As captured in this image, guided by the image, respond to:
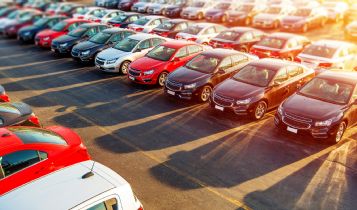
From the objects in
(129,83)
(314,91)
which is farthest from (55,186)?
(129,83)

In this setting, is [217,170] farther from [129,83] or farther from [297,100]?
[129,83]

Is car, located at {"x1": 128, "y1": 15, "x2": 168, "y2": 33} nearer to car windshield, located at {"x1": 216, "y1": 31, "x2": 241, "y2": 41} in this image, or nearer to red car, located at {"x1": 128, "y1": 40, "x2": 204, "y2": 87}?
car windshield, located at {"x1": 216, "y1": 31, "x2": 241, "y2": 41}

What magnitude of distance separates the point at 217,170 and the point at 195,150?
1.17 meters

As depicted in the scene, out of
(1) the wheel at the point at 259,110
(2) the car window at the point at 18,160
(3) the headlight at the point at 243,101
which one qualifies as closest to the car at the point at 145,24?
(1) the wheel at the point at 259,110

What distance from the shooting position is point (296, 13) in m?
28.7

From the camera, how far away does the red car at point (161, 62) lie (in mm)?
15578

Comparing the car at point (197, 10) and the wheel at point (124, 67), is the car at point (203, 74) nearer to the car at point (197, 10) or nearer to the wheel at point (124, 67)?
the wheel at point (124, 67)

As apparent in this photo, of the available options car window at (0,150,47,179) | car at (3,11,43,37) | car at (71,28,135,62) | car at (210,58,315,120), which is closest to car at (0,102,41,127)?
car window at (0,150,47,179)

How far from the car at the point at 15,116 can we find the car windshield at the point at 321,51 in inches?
465

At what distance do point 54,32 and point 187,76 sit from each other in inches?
487

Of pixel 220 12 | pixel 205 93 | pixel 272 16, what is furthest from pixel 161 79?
pixel 220 12

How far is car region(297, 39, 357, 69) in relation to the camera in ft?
52.7

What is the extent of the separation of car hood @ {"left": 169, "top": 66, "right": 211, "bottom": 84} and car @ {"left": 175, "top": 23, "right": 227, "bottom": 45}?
693cm

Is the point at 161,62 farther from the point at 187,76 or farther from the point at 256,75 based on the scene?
the point at 256,75
